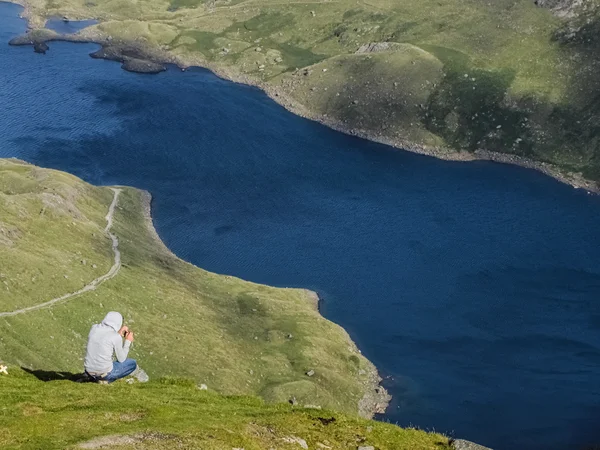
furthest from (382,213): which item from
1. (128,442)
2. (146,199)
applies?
(128,442)

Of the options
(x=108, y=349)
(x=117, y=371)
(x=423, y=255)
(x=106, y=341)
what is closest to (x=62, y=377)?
(x=117, y=371)

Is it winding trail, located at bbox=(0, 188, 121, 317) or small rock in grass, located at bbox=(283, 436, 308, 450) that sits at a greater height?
A: small rock in grass, located at bbox=(283, 436, 308, 450)

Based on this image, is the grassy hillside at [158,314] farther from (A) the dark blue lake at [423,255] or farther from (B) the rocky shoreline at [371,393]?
(A) the dark blue lake at [423,255]

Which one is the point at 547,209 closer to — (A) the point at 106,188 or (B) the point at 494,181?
(B) the point at 494,181

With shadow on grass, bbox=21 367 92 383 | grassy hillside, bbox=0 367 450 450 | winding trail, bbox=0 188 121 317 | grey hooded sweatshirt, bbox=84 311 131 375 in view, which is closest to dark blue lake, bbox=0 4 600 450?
winding trail, bbox=0 188 121 317

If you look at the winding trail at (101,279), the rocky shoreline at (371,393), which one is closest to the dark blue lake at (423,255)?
the rocky shoreline at (371,393)

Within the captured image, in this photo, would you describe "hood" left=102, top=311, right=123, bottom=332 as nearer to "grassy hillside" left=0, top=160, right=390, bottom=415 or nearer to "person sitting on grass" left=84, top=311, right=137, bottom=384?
"person sitting on grass" left=84, top=311, right=137, bottom=384

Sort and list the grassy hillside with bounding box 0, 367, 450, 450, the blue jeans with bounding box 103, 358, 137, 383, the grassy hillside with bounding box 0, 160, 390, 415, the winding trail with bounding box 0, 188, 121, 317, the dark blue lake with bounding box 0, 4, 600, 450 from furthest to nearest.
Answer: the dark blue lake with bounding box 0, 4, 600, 450 < the grassy hillside with bounding box 0, 160, 390, 415 < the winding trail with bounding box 0, 188, 121, 317 < the blue jeans with bounding box 103, 358, 137, 383 < the grassy hillside with bounding box 0, 367, 450, 450

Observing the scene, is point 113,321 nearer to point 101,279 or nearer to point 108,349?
point 108,349
